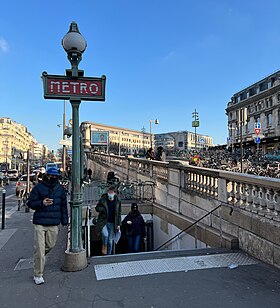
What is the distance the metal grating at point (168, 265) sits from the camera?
4.43 m

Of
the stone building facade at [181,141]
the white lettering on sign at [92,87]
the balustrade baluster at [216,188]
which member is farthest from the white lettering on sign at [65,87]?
the stone building facade at [181,141]

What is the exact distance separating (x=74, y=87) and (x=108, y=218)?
3446 millimetres

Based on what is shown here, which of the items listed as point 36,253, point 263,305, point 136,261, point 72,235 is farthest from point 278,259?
point 36,253

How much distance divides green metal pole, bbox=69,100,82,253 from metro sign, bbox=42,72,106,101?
0.16 metres

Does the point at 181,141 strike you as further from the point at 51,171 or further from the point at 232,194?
the point at 51,171

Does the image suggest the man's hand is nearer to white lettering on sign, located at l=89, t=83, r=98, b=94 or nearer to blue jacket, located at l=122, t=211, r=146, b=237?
white lettering on sign, located at l=89, t=83, r=98, b=94

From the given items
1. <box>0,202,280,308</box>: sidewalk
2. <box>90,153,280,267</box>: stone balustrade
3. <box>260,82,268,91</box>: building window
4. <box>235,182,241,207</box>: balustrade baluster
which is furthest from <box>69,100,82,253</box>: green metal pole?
<box>260,82,268,91</box>: building window

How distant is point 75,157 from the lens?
4910mm

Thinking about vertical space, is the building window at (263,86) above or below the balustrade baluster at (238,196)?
above

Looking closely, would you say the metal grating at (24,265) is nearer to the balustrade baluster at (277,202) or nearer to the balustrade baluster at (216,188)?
the balustrade baluster at (216,188)

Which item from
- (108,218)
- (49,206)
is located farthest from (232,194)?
(49,206)

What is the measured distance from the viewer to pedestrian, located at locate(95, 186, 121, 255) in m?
6.70

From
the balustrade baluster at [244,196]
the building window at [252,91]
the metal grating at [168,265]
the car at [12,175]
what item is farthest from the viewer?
the building window at [252,91]

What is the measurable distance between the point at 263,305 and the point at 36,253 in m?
3.25
